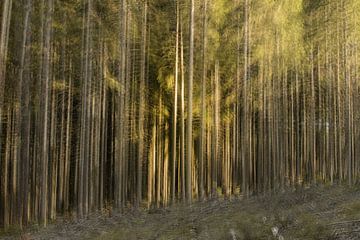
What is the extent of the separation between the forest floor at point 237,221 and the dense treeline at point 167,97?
2.59 feet

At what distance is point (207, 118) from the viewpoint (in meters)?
14.5

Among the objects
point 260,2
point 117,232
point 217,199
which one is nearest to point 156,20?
point 260,2

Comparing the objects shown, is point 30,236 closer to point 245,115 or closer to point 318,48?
point 245,115

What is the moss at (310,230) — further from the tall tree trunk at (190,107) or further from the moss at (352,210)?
the tall tree trunk at (190,107)

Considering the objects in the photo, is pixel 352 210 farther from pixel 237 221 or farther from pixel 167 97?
pixel 167 97

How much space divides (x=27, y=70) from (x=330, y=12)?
8.96m

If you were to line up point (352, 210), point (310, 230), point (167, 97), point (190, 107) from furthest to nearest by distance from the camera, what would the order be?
point (167, 97) < point (190, 107) < point (352, 210) < point (310, 230)

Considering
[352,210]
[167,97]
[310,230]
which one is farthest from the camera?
[167,97]

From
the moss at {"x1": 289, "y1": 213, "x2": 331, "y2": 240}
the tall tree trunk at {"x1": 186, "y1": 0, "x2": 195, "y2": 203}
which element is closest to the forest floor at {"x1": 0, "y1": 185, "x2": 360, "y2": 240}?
the moss at {"x1": 289, "y1": 213, "x2": 331, "y2": 240}

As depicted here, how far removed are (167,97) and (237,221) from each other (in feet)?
20.7

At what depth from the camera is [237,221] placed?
8438mm

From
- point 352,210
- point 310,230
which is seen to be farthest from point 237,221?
point 352,210

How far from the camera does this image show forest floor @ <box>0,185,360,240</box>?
7570mm

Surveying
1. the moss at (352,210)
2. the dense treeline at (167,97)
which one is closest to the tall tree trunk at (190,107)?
the dense treeline at (167,97)
